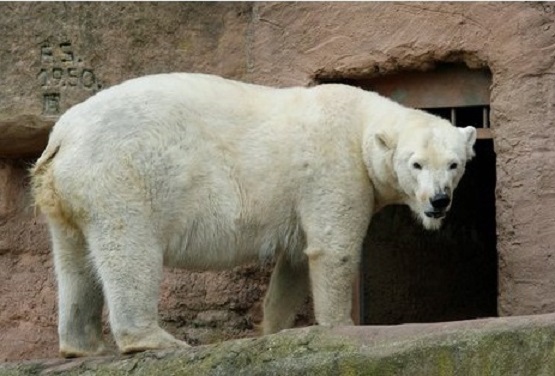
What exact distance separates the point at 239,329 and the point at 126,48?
196 cm

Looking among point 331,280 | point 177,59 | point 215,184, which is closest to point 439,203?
point 331,280

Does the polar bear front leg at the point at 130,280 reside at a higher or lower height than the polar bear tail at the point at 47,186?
lower

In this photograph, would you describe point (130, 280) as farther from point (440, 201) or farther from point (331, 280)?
point (440, 201)

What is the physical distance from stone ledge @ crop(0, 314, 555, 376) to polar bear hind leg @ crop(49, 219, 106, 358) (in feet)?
2.34

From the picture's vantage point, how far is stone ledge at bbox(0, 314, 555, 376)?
6.70 m

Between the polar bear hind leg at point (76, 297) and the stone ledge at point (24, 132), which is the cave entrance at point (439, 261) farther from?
the polar bear hind leg at point (76, 297)

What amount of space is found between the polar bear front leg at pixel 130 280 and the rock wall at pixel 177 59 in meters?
1.73

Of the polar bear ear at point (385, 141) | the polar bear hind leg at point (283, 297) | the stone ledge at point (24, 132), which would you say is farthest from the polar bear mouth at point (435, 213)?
the stone ledge at point (24, 132)

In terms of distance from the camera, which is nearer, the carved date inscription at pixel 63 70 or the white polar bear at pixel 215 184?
the white polar bear at pixel 215 184

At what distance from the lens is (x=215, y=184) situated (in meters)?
8.20

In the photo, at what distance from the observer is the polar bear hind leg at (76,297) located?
826 cm

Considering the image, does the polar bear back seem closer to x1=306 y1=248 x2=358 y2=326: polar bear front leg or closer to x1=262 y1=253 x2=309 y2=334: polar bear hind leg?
x1=306 y1=248 x2=358 y2=326: polar bear front leg

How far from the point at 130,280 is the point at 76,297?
57 centimetres

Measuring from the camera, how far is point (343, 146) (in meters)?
8.41
